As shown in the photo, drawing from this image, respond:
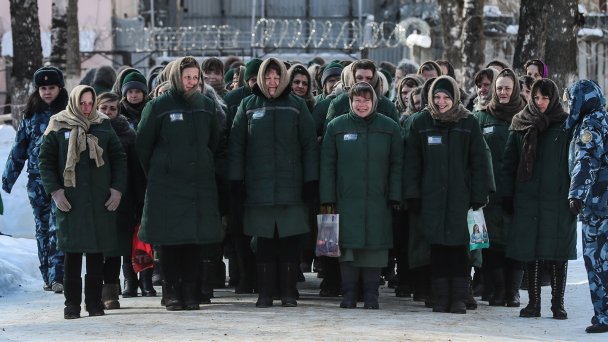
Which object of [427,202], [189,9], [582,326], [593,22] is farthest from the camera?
[189,9]

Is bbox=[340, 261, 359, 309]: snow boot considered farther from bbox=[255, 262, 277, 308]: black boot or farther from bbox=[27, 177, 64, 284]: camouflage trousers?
bbox=[27, 177, 64, 284]: camouflage trousers

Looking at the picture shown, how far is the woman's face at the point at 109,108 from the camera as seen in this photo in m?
13.9

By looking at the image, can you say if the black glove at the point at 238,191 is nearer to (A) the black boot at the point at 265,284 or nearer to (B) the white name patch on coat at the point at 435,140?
(A) the black boot at the point at 265,284

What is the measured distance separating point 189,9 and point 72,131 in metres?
33.4

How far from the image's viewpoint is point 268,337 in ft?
37.5

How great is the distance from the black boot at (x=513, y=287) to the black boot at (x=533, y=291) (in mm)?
866

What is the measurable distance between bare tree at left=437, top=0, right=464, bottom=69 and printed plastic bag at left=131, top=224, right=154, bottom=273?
53.8 feet

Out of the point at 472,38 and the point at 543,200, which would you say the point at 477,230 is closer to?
the point at 543,200

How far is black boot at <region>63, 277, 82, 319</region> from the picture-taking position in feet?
42.3

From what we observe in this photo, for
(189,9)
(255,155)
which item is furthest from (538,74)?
(189,9)

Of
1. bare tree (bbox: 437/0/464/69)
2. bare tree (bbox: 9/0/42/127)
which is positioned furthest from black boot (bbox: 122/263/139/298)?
bare tree (bbox: 437/0/464/69)

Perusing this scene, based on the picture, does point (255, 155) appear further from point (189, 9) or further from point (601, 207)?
point (189, 9)

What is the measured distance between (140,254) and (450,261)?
2641 mm

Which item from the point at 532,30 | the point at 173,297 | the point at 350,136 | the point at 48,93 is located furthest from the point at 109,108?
the point at 532,30
